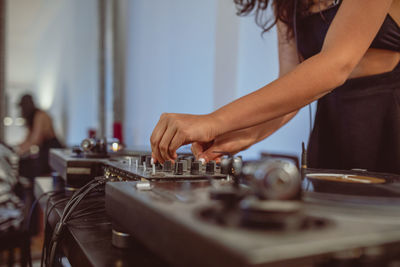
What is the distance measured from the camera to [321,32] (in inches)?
39.6

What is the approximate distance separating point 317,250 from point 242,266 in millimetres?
59

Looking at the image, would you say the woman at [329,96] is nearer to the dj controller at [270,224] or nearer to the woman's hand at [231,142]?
the woman's hand at [231,142]

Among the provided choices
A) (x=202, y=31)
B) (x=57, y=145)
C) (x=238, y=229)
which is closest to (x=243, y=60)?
(x=202, y=31)

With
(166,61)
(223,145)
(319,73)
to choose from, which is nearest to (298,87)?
(319,73)

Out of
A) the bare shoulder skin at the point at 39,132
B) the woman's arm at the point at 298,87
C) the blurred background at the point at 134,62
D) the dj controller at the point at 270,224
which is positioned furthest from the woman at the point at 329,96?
the bare shoulder skin at the point at 39,132

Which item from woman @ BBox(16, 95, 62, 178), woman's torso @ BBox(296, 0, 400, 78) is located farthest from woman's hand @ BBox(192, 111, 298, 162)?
woman @ BBox(16, 95, 62, 178)

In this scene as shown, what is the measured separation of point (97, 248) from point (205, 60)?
1928mm

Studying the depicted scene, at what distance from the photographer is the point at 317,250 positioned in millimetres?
240

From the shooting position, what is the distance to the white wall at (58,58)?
4.84 metres

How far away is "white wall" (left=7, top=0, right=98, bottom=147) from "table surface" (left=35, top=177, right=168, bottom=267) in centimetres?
395

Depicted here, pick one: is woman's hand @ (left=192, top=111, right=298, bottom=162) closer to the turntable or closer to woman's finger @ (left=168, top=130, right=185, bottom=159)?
woman's finger @ (left=168, top=130, right=185, bottom=159)

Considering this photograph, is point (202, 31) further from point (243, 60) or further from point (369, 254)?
point (369, 254)

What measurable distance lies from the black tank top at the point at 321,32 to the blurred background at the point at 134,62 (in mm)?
634

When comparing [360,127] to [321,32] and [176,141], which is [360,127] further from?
[176,141]
